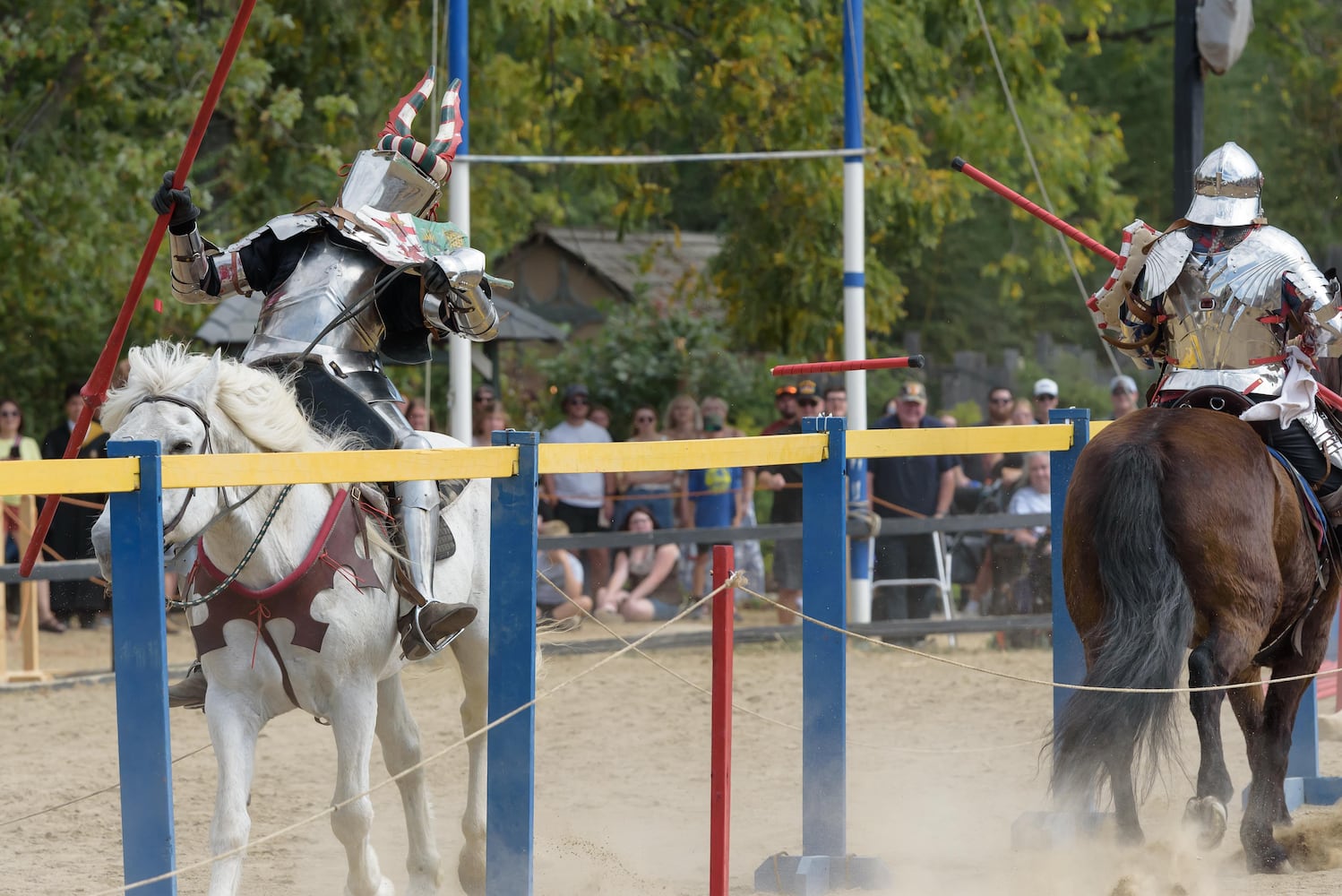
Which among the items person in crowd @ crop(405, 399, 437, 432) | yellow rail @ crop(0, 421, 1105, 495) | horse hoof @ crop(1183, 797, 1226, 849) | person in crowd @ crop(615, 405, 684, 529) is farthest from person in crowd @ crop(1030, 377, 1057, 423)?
horse hoof @ crop(1183, 797, 1226, 849)

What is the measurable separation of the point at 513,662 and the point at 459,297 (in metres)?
1.49

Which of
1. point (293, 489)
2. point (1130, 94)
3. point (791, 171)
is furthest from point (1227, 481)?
point (1130, 94)

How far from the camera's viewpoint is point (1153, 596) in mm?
4633

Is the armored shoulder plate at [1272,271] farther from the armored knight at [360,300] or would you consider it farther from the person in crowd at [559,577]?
the person in crowd at [559,577]

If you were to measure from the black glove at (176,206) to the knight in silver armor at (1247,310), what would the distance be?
2934 millimetres

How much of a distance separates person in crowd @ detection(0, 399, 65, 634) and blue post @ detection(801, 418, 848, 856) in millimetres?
6707

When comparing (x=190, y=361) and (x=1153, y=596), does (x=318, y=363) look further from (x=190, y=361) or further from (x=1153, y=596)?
(x=1153, y=596)

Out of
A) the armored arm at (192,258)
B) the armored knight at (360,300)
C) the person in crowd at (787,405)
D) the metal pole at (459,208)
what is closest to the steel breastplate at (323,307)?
the armored knight at (360,300)

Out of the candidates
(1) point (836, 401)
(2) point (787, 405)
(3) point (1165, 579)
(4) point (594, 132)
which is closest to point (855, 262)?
(1) point (836, 401)

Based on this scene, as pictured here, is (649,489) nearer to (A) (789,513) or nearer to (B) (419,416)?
(A) (789,513)

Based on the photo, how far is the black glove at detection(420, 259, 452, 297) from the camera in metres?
5.25

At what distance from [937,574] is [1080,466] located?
5.86m

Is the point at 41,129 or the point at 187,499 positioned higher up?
the point at 41,129

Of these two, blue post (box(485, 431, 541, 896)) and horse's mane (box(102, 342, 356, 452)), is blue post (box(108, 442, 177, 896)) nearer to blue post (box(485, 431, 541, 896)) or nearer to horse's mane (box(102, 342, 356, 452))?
horse's mane (box(102, 342, 356, 452))
